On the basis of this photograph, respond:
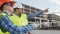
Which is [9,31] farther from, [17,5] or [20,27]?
[17,5]

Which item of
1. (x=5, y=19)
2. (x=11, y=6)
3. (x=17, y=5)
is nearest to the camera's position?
(x=5, y=19)

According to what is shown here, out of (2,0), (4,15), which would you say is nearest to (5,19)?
(4,15)

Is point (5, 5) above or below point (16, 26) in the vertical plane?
above

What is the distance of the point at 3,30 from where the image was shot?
9.27 feet

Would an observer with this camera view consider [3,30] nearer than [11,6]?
Yes

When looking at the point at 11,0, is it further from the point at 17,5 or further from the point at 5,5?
the point at 17,5

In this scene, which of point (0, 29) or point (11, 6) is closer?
point (0, 29)

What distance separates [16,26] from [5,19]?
0.19 meters

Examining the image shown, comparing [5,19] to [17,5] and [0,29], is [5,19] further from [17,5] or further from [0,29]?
[17,5]

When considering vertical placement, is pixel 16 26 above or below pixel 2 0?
below

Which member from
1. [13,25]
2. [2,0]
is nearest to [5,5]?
[2,0]

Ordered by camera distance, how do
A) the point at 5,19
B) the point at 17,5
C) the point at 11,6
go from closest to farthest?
1. the point at 5,19
2. the point at 11,6
3. the point at 17,5

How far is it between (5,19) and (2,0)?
0.87ft

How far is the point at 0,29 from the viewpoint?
9.17 ft
